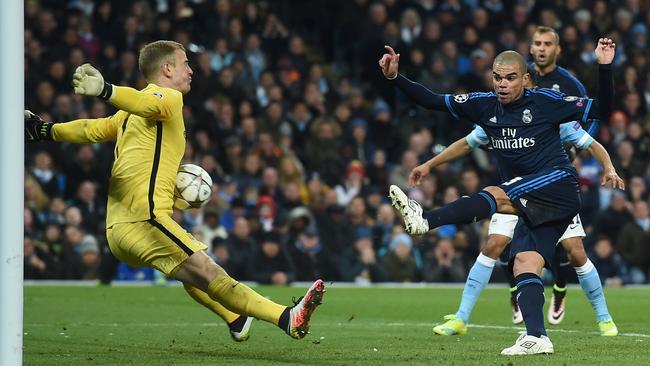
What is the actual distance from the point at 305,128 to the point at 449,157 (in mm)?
10210

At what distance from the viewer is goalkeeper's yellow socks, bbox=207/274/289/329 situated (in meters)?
7.70

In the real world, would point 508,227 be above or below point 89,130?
below

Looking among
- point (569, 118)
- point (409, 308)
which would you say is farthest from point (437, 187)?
point (569, 118)

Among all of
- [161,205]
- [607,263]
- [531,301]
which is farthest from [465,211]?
[607,263]

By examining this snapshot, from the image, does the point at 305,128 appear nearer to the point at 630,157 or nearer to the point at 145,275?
the point at 145,275

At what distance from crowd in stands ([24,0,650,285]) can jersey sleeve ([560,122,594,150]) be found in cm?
798

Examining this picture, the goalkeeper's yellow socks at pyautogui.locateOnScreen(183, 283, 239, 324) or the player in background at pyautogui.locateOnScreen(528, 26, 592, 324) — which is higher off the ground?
the player in background at pyautogui.locateOnScreen(528, 26, 592, 324)

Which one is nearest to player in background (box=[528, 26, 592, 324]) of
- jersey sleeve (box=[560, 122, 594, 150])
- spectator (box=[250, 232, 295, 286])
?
jersey sleeve (box=[560, 122, 594, 150])

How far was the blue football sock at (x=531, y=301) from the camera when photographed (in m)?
7.79

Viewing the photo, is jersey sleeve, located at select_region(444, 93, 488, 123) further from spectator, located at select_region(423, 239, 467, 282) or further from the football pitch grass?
spectator, located at select_region(423, 239, 467, 282)

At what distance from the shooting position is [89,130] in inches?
323

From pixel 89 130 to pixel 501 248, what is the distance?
353 cm

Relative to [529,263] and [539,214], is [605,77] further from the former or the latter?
[529,263]

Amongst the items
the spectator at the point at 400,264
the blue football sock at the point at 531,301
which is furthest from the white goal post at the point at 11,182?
the spectator at the point at 400,264
